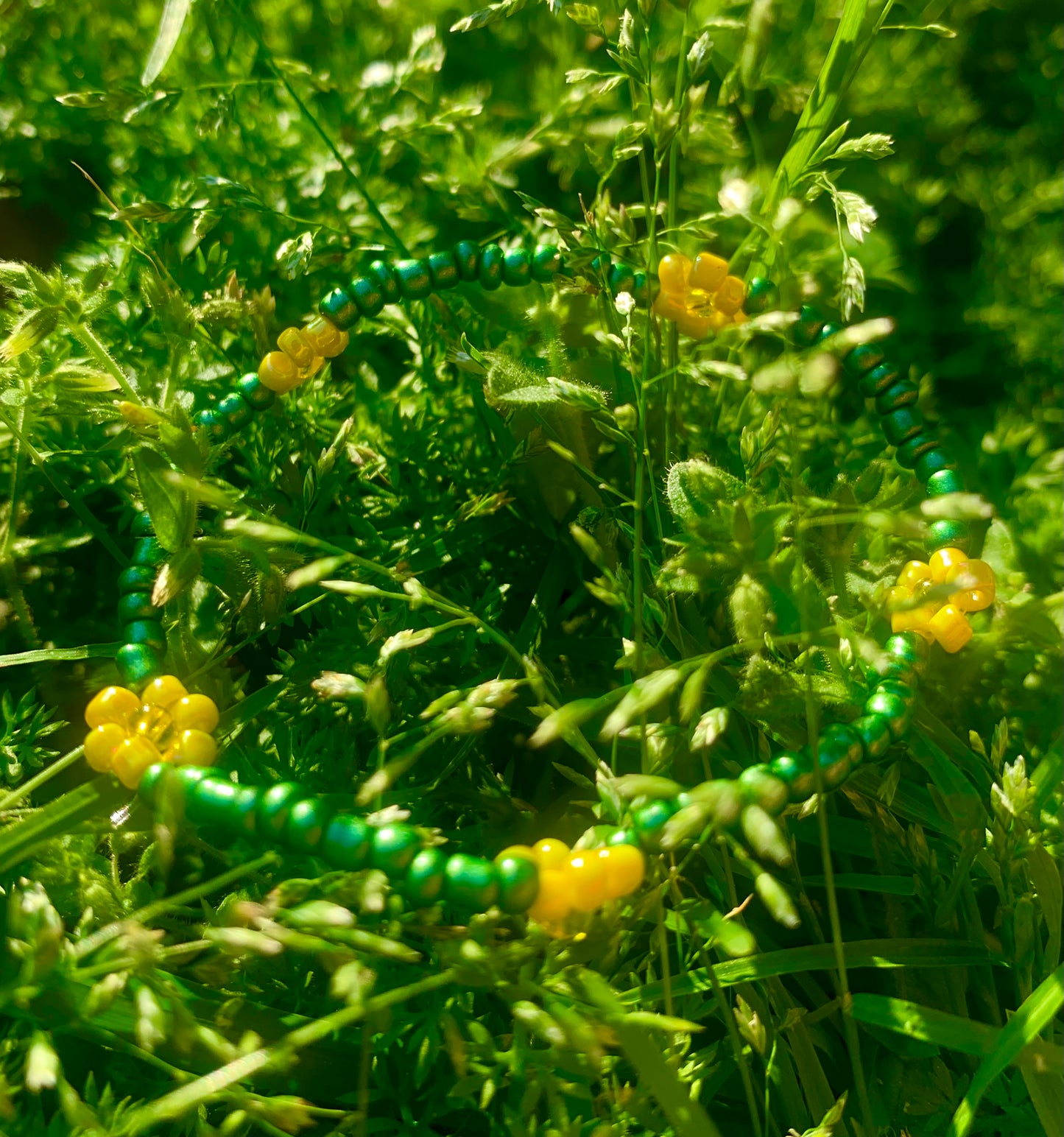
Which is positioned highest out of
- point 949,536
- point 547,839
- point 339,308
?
point 339,308

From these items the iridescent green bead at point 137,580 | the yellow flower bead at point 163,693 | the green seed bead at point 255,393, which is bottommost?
the yellow flower bead at point 163,693

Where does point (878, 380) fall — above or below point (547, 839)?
above

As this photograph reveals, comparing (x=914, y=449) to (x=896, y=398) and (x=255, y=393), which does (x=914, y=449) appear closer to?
(x=896, y=398)

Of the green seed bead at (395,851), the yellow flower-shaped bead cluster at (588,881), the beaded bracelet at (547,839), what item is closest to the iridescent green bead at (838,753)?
the beaded bracelet at (547,839)

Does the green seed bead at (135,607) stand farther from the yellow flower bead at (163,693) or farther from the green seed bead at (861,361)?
the green seed bead at (861,361)

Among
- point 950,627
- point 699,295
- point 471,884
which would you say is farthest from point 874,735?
point 699,295

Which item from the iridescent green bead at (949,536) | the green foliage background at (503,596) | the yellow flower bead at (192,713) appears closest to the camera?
the green foliage background at (503,596)

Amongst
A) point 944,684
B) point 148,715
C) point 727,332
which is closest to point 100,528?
point 148,715

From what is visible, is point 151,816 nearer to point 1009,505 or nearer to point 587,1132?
point 587,1132
